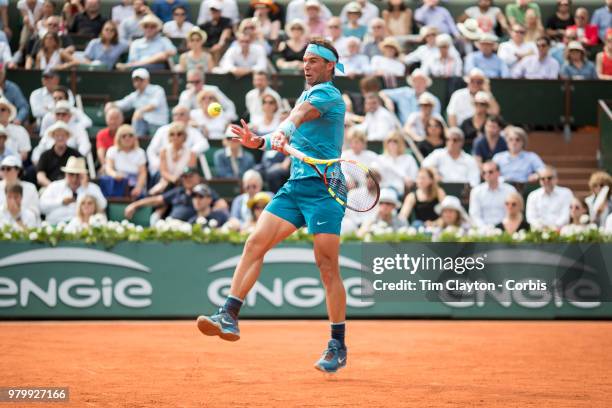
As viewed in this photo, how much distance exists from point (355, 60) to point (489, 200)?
3.51 metres

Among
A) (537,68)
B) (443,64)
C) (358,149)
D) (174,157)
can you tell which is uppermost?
(443,64)

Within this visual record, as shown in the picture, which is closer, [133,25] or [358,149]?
[358,149]

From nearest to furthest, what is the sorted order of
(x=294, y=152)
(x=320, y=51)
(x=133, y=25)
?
1. (x=294, y=152)
2. (x=320, y=51)
3. (x=133, y=25)

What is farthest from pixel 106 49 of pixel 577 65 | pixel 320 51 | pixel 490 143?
pixel 320 51

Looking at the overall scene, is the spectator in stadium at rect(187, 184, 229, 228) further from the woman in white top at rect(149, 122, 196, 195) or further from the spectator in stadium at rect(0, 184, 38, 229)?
the spectator in stadium at rect(0, 184, 38, 229)

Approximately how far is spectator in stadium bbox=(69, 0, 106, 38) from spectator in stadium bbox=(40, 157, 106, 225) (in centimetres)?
416

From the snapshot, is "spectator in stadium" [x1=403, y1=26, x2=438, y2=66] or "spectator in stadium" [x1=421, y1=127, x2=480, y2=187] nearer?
"spectator in stadium" [x1=421, y1=127, x2=480, y2=187]

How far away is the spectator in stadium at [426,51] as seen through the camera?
15.4 m

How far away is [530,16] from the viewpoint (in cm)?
1661

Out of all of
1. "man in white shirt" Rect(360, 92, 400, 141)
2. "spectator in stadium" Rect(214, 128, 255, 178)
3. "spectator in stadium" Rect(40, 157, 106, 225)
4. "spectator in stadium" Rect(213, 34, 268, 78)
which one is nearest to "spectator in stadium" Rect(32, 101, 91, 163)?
"spectator in stadium" Rect(40, 157, 106, 225)

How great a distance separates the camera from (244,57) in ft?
49.0

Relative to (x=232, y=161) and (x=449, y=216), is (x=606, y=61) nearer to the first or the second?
(x=449, y=216)

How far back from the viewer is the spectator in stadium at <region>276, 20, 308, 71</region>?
15.3 meters

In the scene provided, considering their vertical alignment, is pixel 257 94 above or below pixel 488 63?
below
